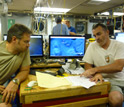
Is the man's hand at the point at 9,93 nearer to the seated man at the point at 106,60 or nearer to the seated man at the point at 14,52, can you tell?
the seated man at the point at 14,52

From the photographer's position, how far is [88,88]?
114 cm

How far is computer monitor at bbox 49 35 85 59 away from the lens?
1.85m

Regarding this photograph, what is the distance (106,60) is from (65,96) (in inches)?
28.8

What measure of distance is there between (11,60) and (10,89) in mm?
313

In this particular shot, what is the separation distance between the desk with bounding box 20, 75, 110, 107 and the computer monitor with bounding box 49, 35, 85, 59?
2.40ft

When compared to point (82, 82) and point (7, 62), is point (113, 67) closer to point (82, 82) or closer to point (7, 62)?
point (82, 82)

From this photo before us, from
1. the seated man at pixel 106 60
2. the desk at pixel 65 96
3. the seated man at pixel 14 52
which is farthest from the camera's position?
the seated man at pixel 106 60

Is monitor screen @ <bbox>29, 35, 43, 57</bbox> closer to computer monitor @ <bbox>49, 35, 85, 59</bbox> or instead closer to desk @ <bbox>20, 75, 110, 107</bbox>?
computer monitor @ <bbox>49, 35, 85, 59</bbox>

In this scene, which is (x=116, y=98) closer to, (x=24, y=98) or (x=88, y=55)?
(x=88, y=55)

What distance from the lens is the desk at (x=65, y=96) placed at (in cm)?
102

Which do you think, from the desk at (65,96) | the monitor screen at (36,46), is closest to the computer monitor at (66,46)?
the monitor screen at (36,46)

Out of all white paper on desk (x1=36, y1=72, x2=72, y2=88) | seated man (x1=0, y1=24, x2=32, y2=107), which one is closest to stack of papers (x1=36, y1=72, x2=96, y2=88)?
white paper on desk (x1=36, y1=72, x2=72, y2=88)

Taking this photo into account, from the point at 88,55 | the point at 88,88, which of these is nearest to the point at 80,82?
the point at 88,88

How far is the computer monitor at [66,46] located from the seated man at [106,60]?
268 millimetres
